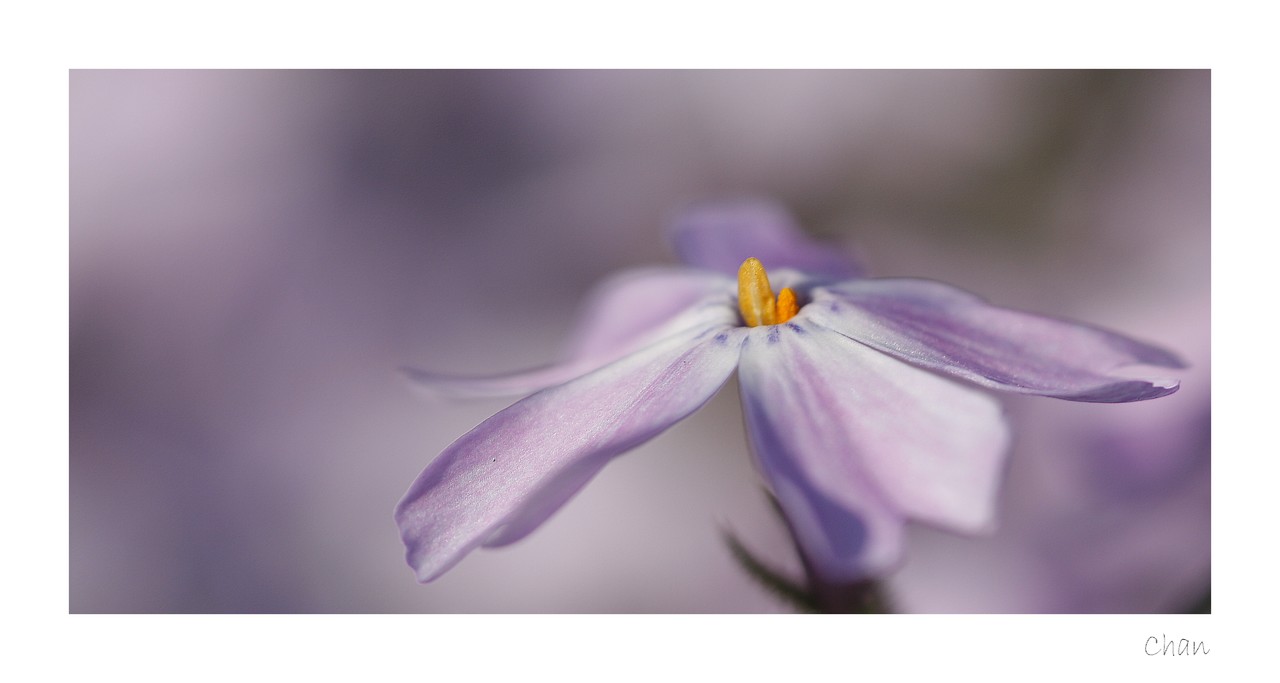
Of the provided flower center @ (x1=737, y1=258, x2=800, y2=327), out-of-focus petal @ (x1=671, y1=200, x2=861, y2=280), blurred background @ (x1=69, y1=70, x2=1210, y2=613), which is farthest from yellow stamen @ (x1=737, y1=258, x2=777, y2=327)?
blurred background @ (x1=69, y1=70, x2=1210, y2=613)

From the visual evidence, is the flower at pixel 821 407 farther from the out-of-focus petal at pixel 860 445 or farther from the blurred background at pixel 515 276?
the blurred background at pixel 515 276

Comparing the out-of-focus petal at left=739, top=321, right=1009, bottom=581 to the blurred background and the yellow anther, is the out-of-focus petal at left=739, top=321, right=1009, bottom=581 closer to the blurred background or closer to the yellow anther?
the yellow anther

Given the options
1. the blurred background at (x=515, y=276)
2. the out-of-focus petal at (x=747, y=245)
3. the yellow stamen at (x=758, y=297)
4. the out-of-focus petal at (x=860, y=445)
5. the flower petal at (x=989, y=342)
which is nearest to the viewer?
the out-of-focus petal at (x=860, y=445)

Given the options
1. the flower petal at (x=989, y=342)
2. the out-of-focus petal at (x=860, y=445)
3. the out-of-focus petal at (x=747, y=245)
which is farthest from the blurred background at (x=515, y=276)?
the out-of-focus petal at (x=860, y=445)
